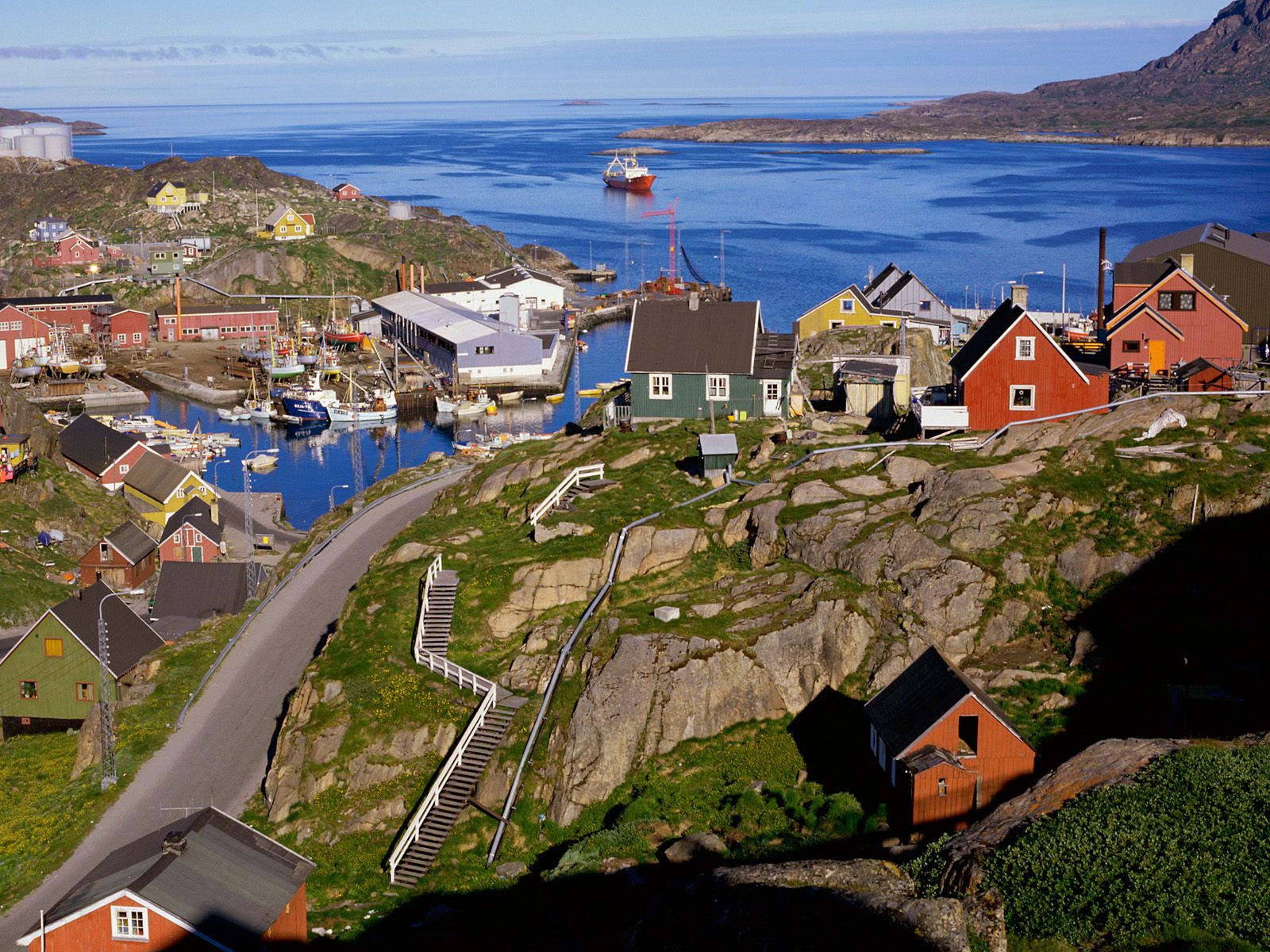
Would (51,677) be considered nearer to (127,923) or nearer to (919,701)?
(127,923)

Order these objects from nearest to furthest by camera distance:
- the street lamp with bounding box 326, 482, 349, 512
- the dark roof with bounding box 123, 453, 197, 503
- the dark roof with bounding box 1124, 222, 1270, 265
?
the dark roof with bounding box 1124, 222, 1270, 265 → the dark roof with bounding box 123, 453, 197, 503 → the street lamp with bounding box 326, 482, 349, 512

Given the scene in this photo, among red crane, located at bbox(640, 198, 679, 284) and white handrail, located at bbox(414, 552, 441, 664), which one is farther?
red crane, located at bbox(640, 198, 679, 284)

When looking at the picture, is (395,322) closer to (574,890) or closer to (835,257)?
(835,257)

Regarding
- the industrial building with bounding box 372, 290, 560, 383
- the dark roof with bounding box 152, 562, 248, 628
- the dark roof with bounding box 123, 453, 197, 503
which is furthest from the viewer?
the industrial building with bounding box 372, 290, 560, 383

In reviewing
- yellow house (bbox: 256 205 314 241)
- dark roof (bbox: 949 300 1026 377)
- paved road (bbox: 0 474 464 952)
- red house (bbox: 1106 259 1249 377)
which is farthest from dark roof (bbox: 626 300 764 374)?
yellow house (bbox: 256 205 314 241)

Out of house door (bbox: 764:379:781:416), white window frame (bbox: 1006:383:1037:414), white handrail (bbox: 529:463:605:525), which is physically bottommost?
white handrail (bbox: 529:463:605:525)

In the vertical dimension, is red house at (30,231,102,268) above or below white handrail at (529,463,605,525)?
above

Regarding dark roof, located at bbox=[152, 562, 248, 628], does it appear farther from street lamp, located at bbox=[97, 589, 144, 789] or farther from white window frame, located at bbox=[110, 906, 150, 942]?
white window frame, located at bbox=[110, 906, 150, 942]

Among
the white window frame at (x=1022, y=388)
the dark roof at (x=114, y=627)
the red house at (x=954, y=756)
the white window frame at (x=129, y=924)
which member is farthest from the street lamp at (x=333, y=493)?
the red house at (x=954, y=756)
